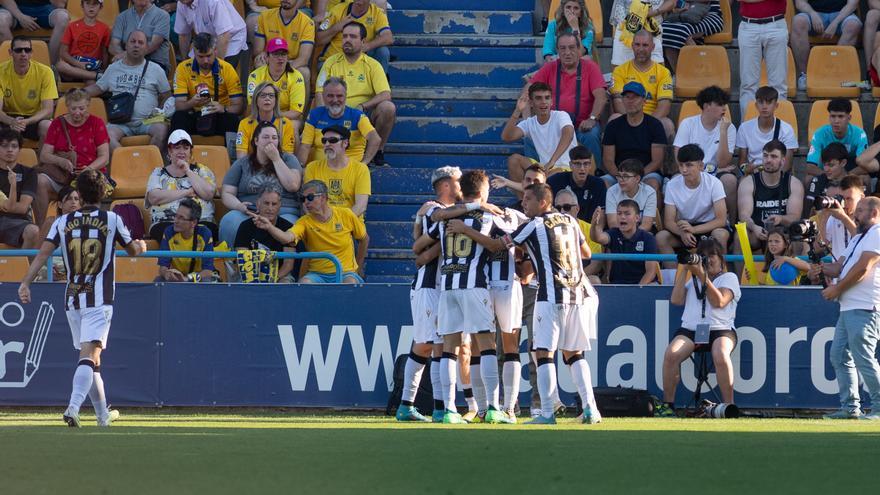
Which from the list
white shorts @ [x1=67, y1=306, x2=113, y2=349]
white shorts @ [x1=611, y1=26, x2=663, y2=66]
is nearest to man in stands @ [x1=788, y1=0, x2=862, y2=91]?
white shorts @ [x1=611, y1=26, x2=663, y2=66]

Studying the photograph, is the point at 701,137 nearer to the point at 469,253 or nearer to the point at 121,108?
the point at 469,253

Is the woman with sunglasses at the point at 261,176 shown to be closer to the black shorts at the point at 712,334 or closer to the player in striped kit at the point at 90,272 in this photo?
the player in striped kit at the point at 90,272

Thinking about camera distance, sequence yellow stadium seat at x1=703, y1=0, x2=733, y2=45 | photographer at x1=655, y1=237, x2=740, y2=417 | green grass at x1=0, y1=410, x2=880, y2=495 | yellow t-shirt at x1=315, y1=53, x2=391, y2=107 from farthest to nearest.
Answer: yellow stadium seat at x1=703, y1=0, x2=733, y2=45 → yellow t-shirt at x1=315, y1=53, x2=391, y2=107 → photographer at x1=655, y1=237, x2=740, y2=417 → green grass at x1=0, y1=410, x2=880, y2=495

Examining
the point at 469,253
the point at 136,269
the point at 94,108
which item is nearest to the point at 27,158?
the point at 94,108

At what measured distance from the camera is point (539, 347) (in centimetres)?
1138

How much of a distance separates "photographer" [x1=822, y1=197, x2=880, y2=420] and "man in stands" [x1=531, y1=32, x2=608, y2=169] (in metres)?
4.30

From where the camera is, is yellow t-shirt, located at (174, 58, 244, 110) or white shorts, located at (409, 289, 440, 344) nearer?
white shorts, located at (409, 289, 440, 344)

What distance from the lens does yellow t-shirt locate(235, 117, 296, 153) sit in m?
15.8

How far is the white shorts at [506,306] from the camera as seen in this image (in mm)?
11742

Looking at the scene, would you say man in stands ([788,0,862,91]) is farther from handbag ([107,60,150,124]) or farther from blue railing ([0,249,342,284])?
handbag ([107,60,150,124])

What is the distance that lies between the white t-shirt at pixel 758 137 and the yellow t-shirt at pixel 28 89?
8450mm

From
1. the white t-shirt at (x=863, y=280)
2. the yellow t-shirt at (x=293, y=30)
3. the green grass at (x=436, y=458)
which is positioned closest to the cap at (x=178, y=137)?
the yellow t-shirt at (x=293, y=30)

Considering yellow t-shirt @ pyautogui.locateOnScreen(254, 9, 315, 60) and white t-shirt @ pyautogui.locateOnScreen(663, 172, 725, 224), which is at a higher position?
yellow t-shirt @ pyautogui.locateOnScreen(254, 9, 315, 60)

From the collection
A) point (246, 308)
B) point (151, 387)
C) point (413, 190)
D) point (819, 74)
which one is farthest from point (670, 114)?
point (151, 387)
